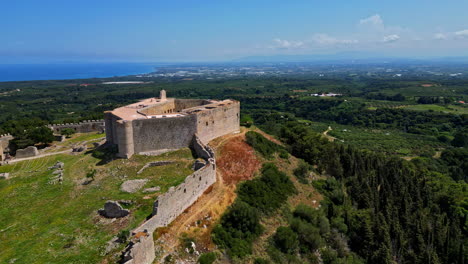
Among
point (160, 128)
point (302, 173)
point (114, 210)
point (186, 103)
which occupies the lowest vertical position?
point (302, 173)

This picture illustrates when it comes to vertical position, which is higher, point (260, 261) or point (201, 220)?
point (201, 220)

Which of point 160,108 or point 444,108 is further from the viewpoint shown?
point 444,108

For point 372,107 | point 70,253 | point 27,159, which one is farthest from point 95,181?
point 372,107

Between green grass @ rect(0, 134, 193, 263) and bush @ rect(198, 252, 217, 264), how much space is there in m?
4.52

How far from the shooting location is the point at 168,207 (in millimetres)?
19969

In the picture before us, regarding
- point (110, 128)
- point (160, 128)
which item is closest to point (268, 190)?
point (160, 128)

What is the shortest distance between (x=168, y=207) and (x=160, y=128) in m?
Result: 12.7

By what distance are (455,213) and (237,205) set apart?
89.9 feet

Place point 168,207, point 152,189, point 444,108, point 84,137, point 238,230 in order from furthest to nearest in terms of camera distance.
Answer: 1. point 444,108
2. point 84,137
3. point 152,189
4. point 238,230
5. point 168,207

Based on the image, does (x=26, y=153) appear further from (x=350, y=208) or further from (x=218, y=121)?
(x=350, y=208)

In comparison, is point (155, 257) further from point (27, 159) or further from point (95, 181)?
point (27, 159)

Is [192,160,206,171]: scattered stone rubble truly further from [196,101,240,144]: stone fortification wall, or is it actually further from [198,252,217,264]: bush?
[198,252,217,264]: bush

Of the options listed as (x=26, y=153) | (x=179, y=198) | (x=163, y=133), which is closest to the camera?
(x=179, y=198)

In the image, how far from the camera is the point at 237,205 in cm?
2327
